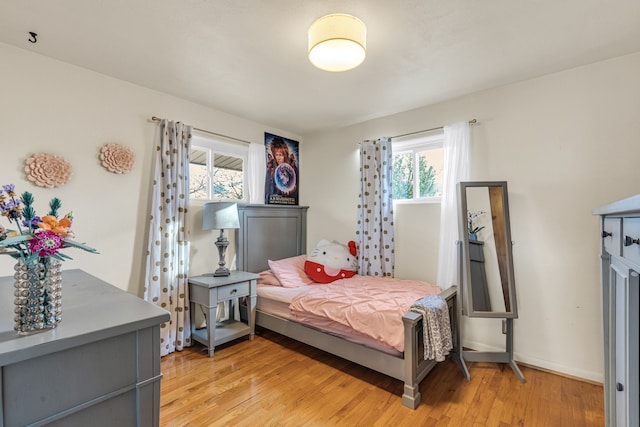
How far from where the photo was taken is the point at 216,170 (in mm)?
3240

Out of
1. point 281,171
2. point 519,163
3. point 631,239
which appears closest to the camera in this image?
point 631,239

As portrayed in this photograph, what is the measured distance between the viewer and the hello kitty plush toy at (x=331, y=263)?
317cm

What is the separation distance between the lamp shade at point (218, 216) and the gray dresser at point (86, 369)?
176 centimetres

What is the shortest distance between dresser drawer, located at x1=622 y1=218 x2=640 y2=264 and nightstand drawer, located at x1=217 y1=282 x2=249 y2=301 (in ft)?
8.75

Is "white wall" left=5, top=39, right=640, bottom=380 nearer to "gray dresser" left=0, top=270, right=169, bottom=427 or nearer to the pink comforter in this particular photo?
the pink comforter

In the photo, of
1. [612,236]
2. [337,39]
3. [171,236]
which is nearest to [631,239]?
[612,236]

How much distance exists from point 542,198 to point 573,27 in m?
1.24

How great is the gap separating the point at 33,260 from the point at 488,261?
295 cm

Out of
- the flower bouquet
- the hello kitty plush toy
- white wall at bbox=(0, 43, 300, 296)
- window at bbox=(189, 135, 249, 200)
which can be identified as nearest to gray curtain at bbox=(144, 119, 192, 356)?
white wall at bbox=(0, 43, 300, 296)

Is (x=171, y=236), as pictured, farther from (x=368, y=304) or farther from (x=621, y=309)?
(x=621, y=309)

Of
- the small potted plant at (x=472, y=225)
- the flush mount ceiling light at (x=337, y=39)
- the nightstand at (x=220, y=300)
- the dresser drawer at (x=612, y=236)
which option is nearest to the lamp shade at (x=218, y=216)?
the nightstand at (x=220, y=300)

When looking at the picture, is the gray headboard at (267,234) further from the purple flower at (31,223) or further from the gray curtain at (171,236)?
the purple flower at (31,223)

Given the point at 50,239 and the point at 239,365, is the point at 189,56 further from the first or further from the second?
the point at 239,365

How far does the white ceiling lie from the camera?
5.27 feet
